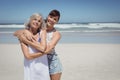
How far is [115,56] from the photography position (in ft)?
22.8

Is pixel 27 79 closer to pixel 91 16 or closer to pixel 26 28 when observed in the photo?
pixel 26 28

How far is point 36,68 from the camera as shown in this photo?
243 centimetres

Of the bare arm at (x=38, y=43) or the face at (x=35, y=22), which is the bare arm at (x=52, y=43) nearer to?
the bare arm at (x=38, y=43)

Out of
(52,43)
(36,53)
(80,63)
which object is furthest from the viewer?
(80,63)

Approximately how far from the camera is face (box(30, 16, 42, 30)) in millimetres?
2404

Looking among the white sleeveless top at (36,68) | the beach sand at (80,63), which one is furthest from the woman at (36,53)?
the beach sand at (80,63)

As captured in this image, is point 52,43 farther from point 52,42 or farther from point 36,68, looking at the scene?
point 36,68

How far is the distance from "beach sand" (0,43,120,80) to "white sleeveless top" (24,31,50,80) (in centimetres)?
225

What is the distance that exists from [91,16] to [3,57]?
13349mm

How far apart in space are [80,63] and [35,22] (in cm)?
375

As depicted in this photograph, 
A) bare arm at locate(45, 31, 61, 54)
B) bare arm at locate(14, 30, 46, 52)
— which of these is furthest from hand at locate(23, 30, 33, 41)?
bare arm at locate(45, 31, 61, 54)

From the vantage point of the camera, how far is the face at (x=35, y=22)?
7.89 feet

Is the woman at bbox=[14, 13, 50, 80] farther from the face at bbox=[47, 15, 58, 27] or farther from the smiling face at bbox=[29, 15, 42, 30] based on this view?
the face at bbox=[47, 15, 58, 27]

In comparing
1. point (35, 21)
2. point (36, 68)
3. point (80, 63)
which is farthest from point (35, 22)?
point (80, 63)
